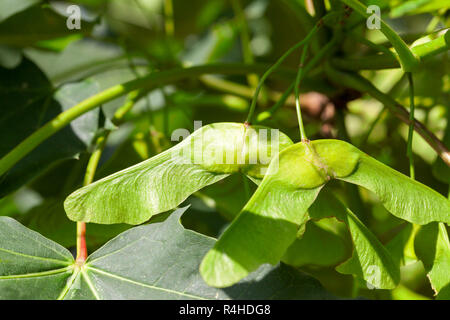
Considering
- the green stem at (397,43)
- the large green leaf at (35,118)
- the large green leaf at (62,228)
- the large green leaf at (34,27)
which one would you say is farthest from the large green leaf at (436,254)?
the large green leaf at (34,27)

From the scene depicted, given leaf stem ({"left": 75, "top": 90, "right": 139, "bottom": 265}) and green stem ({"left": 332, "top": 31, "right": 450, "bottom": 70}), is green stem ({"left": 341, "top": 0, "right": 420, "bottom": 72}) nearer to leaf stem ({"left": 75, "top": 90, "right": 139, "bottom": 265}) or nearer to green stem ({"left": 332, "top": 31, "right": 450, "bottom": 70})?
green stem ({"left": 332, "top": 31, "right": 450, "bottom": 70})

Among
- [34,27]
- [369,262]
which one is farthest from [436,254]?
[34,27]

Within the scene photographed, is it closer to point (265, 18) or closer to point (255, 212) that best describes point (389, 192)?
point (255, 212)

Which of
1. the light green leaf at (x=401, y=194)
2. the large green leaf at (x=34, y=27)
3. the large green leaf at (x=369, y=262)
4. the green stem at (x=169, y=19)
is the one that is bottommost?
the large green leaf at (x=369, y=262)

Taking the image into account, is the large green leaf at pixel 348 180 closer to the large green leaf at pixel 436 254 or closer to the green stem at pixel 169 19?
the large green leaf at pixel 436 254

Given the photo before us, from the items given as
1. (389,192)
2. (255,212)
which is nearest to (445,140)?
(389,192)

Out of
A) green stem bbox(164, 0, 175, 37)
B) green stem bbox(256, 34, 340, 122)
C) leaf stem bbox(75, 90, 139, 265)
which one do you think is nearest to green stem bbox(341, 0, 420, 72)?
green stem bbox(256, 34, 340, 122)

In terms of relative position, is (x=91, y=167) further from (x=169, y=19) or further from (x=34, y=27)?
(x=169, y=19)
